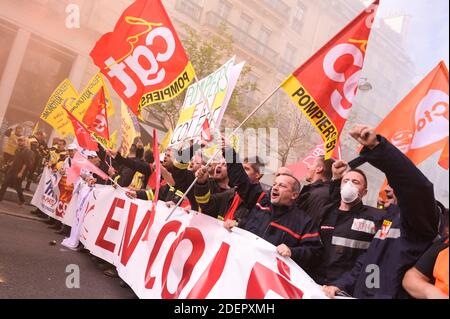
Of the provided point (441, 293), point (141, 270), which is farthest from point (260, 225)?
point (441, 293)

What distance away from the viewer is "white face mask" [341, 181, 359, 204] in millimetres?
2832

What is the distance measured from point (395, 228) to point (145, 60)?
2.73m

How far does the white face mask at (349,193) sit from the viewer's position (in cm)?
283

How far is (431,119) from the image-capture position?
3.45 m

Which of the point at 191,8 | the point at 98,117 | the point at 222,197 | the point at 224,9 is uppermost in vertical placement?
the point at 224,9

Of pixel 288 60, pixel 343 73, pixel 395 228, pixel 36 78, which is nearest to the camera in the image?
pixel 395 228

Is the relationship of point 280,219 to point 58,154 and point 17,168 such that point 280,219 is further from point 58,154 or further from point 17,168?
point 17,168

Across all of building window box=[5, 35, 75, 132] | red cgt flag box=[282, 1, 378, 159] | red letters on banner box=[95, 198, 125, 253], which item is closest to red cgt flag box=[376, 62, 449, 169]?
red cgt flag box=[282, 1, 378, 159]

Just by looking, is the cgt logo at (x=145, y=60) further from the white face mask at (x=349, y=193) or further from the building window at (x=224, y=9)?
the building window at (x=224, y=9)

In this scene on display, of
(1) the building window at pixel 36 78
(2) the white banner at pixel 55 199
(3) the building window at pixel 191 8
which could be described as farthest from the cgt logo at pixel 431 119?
(3) the building window at pixel 191 8

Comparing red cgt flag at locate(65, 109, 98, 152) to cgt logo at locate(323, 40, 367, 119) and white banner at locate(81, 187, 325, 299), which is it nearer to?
white banner at locate(81, 187, 325, 299)

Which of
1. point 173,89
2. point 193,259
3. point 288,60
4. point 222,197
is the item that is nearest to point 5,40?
point 173,89

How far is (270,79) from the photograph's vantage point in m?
21.4

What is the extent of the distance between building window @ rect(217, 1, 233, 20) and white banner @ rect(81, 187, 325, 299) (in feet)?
53.7
